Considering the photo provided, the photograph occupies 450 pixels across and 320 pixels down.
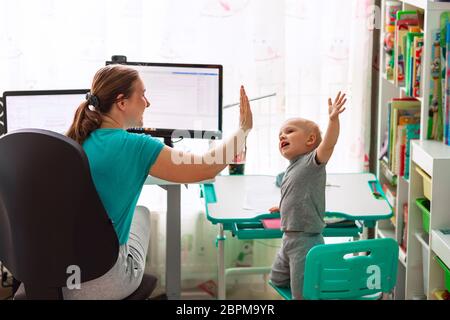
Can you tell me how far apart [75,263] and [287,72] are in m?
1.71

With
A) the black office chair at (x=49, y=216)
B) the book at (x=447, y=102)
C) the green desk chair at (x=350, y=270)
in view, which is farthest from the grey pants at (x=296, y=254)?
the black office chair at (x=49, y=216)

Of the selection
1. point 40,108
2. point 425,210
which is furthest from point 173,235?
point 425,210

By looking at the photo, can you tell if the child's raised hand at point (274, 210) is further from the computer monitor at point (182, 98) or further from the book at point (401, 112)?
the book at point (401, 112)

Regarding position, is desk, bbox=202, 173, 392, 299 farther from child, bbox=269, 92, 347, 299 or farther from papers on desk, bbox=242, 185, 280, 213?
child, bbox=269, 92, 347, 299

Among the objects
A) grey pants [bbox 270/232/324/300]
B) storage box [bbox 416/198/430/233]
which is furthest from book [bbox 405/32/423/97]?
grey pants [bbox 270/232/324/300]

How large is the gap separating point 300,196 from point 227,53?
42.0 inches

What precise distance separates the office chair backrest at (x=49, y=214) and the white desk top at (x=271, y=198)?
840 mm

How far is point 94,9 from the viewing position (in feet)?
11.6

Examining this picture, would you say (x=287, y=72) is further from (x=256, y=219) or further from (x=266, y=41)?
(x=256, y=219)

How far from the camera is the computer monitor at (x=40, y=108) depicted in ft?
10.5

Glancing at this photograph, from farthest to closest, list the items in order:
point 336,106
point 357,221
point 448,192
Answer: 1. point 357,221
2. point 448,192
3. point 336,106

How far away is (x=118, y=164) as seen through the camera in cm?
240

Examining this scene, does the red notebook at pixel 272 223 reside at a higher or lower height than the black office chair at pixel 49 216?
lower
